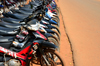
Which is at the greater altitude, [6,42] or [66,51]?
[6,42]

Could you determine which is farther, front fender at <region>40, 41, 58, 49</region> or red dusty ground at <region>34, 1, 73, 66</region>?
red dusty ground at <region>34, 1, 73, 66</region>

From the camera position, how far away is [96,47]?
427cm

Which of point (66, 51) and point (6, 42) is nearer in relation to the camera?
point (6, 42)

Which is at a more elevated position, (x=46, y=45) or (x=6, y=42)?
(x=6, y=42)

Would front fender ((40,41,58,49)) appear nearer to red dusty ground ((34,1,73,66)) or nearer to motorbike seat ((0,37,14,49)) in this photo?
motorbike seat ((0,37,14,49))

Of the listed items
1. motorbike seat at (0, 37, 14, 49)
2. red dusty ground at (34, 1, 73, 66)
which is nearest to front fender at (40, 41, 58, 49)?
motorbike seat at (0, 37, 14, 49)

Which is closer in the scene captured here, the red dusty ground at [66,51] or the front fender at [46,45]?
the front fender at [46,45]

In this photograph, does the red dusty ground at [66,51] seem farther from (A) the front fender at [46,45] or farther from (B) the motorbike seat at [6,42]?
(B) the motorbike seat at [6,42]

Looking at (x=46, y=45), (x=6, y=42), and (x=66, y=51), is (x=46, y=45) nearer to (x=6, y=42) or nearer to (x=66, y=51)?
(x=6, y=42)

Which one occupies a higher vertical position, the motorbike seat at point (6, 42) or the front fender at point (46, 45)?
the motorbike seat at point (6, 42)

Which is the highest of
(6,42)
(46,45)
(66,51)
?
(6,42)

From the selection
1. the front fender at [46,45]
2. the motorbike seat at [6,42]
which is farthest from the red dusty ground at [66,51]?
the motorbike seat at [6,42]

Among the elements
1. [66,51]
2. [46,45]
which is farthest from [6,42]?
[66,51]

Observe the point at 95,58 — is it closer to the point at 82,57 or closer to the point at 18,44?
the point at 82,57
